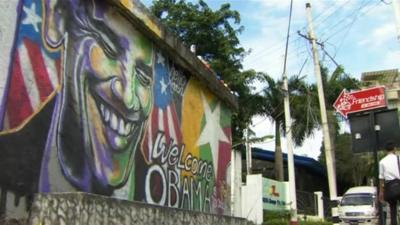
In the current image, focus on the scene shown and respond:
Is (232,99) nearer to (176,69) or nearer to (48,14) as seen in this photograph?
(176,69)

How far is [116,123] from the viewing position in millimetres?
8219

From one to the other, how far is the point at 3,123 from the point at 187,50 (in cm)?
580

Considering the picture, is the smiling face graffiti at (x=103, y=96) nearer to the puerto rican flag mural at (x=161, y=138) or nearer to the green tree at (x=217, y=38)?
the puerto rican flag mural at (x=161, y=138)

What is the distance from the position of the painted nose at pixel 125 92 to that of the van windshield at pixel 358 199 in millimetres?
20483

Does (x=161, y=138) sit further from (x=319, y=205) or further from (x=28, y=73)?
(x=319, y=205)

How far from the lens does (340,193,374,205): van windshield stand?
88.3 ft

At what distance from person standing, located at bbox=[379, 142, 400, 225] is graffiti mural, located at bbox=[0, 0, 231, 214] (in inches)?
144

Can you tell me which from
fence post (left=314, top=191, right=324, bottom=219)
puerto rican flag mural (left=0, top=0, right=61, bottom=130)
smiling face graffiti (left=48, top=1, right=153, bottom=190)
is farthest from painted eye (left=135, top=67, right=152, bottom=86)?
fence post (left=314, top=191, right=324, bottom=219)

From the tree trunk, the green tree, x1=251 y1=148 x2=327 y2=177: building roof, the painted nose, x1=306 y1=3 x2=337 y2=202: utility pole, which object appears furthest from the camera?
x1=251 y1=148 x2=327 y2=177: building roof

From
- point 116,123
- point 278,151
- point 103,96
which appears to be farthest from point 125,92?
point 278,151

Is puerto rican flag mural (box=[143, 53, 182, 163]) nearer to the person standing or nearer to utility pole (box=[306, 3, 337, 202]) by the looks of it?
the person standing

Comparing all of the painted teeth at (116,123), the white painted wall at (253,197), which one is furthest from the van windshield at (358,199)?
the painted teeth at (116,123)

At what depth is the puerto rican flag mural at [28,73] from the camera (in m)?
5.92

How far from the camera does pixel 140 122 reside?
9039 mm
